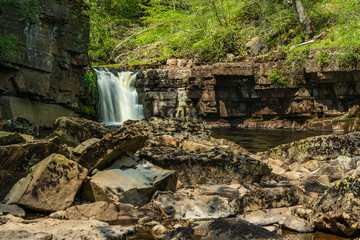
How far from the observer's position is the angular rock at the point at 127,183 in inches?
202

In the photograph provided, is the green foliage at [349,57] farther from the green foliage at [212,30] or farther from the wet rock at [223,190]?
the wet rock at [223,190]

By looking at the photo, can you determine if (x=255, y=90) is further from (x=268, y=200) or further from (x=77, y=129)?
(x=268, y=200)

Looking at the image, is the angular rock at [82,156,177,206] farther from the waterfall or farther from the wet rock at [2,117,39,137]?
the waterfall

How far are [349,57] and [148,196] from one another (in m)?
19.2

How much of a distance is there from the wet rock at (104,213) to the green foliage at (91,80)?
649 inches

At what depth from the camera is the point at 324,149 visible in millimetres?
10383

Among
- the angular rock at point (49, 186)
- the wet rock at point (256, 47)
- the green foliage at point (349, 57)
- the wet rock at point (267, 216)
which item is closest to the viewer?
the wet rock at point (267, 216)

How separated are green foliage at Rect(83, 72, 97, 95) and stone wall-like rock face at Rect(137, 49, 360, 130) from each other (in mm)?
4154

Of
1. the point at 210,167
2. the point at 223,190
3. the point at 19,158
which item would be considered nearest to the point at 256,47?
the point at 210,167

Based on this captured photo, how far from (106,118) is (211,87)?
8.00m

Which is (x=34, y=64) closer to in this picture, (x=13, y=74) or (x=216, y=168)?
(x=13, y=74)

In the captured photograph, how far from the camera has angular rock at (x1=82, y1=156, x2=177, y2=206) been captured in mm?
5141

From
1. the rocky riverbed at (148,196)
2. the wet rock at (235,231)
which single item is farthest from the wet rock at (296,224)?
the wet rock at (235,231)

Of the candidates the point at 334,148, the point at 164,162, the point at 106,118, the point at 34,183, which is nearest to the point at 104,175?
the point at 34,183
